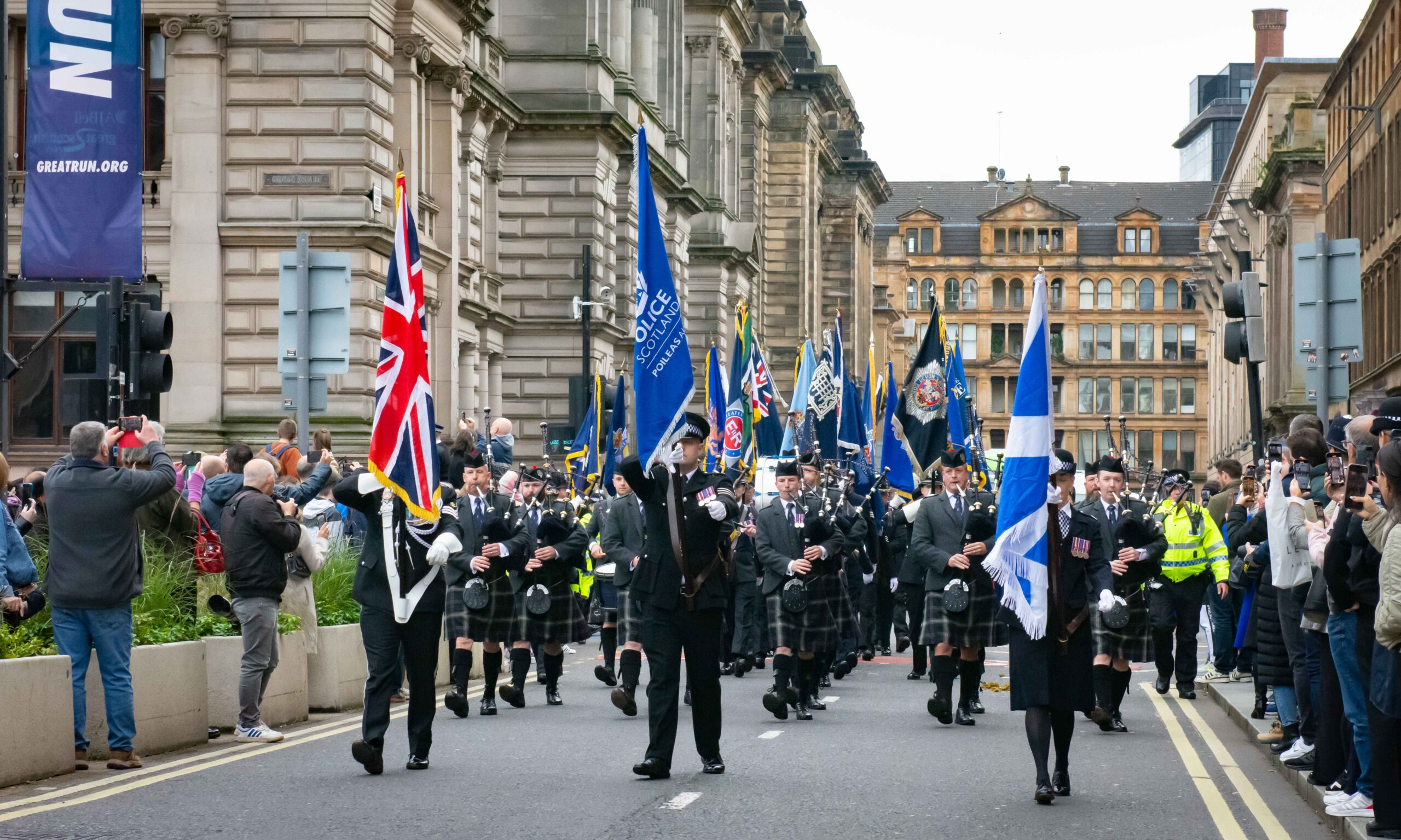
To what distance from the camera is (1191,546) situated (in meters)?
18.3

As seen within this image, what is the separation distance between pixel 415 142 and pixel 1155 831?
2549cm

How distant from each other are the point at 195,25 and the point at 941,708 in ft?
59.3

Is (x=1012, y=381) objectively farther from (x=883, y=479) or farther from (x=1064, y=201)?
(x=883, y=479)

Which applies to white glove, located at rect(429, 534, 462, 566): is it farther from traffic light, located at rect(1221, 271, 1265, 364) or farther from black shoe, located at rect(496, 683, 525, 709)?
traffic light, located at rect(1221, 271, 1265, 364)

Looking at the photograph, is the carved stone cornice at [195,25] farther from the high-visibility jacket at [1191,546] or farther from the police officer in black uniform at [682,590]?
the police officer in black uniform at [682,590]

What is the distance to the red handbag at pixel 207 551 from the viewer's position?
1391cm

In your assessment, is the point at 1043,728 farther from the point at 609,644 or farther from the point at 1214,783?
the point at 609,644

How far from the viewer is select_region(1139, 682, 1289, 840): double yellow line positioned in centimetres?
1041

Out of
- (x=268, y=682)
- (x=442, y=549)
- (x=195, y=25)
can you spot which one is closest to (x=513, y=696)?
(x=268, y=682)

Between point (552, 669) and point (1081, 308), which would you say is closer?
point (552, 669)

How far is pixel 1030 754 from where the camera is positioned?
45.1 ft

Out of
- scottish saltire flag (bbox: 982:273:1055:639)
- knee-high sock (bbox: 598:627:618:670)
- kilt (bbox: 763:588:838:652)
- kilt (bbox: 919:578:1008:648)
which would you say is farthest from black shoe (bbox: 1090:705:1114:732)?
knee-high sock (bbox: 598:627:618:670)

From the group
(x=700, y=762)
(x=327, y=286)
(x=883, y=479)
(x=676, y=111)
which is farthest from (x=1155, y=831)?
(x=676, y=111)

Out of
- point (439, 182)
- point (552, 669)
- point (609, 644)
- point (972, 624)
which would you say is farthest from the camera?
point (439, 182)
